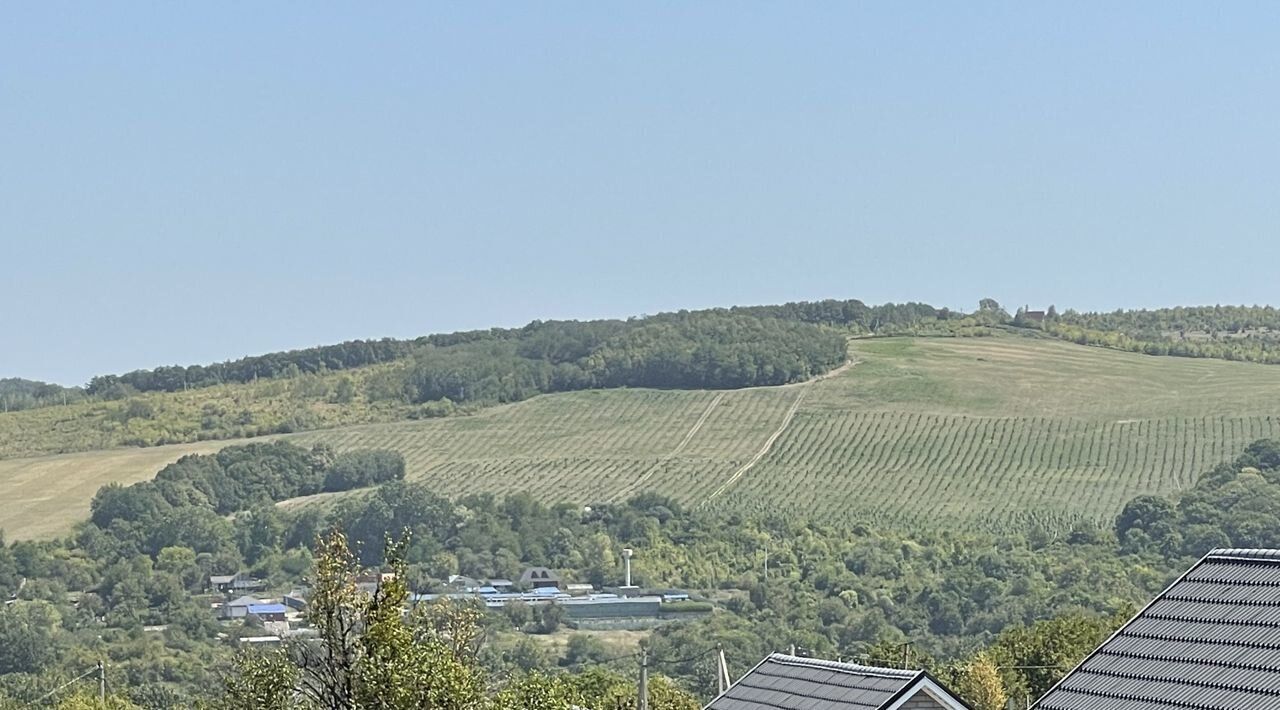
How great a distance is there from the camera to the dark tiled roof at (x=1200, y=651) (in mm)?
23578

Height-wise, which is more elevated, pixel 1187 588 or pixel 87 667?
pixel 1187 588

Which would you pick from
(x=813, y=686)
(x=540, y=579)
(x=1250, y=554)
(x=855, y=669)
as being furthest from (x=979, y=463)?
(x=1250, y=554)

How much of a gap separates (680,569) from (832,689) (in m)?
151

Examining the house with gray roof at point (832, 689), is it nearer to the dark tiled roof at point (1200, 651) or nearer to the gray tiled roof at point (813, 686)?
the gray tiled roof at point (813, 686)

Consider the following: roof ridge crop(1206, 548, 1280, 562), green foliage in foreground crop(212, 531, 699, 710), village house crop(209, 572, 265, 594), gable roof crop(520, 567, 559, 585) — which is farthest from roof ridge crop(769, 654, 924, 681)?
village house crop(209, 572, 265, 594)

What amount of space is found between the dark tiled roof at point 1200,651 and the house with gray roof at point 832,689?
3123 mm

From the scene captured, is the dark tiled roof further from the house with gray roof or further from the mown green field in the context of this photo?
the mown green field

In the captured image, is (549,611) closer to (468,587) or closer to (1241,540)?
(468,587)

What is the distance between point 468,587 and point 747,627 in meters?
35.1

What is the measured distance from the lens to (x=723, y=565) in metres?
178

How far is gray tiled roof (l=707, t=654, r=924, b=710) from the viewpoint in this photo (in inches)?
1177

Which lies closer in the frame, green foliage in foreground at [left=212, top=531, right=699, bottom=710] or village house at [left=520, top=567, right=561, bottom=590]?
Answer: green foliage in foreground at [left=212, top=531, right=699, bottom=710]

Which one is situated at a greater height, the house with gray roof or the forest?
the house with gray roof

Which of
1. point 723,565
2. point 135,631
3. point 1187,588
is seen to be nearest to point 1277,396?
point 723,565
